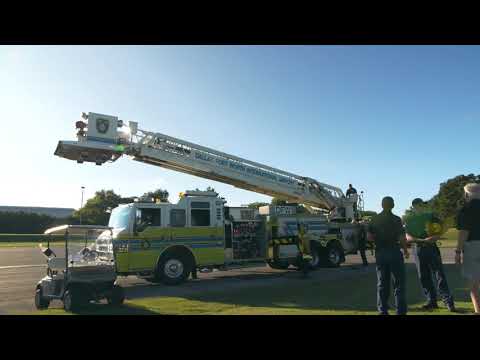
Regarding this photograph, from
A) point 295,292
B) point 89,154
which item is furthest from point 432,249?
point 89,154

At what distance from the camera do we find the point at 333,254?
1669cm


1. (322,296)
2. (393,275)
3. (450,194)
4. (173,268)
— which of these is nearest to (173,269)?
(173,268)

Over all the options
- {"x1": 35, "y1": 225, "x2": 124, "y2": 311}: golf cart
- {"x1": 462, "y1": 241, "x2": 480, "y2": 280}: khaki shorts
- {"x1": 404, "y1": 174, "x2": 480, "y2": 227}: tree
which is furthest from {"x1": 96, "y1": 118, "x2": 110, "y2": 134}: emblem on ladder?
{"x1": 404, "y1": 174, "x2": 480, "y2": 227}: tree

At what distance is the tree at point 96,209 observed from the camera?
227ft

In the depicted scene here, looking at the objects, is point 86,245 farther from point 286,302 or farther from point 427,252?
point 427,252

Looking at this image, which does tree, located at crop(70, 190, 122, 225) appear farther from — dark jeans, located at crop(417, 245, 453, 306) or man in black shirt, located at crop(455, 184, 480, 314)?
man in black shirt, located at crop(455, 184, 480, 314)

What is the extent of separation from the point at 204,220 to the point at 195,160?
294 centimetres

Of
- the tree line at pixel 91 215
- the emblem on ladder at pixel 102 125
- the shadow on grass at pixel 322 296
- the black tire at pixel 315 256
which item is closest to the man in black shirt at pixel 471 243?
the shadow on grass at pixel 322 296
